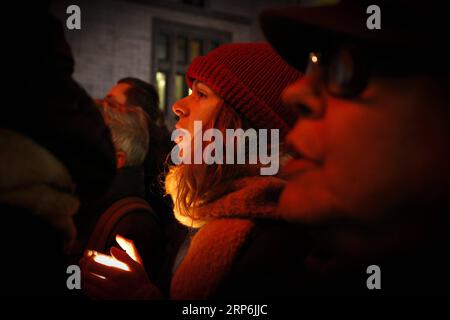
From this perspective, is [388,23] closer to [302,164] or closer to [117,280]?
[302,164]

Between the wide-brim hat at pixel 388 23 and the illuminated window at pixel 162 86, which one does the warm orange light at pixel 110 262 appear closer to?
the wide-brim hat at pixel 388 23

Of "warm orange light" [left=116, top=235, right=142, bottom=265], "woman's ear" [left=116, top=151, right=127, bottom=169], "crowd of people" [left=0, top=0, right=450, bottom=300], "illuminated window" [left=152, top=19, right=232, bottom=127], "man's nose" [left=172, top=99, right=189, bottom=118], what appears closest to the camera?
"crowd of people" [left=0, top=0, right=450, bottom=300]

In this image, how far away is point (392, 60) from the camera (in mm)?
871

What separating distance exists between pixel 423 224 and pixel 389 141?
0.17 m

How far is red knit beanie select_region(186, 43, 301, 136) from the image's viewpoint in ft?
5.36

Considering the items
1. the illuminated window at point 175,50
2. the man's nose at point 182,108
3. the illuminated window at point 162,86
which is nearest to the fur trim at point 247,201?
the man's nose at point 182,108

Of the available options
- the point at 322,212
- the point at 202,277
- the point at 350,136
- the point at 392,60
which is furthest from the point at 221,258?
the point at 392,60

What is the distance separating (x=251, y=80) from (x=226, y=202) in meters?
0.50

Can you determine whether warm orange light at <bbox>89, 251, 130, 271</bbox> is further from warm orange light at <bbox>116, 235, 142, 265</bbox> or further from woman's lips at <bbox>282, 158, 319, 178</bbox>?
woman's lips at <bbox>282, 158, 319, 178</bbox>

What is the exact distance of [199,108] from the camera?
166cm

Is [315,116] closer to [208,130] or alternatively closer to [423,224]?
[423,224]

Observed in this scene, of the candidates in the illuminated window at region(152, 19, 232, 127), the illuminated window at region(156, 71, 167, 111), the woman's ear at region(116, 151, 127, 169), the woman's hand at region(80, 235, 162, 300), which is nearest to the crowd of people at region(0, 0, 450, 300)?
the woman's hand at region(80, 235, 162, 300)

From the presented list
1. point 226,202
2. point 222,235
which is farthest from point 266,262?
point 226,202

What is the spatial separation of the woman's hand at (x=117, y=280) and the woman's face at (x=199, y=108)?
1.70 ft
